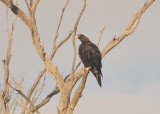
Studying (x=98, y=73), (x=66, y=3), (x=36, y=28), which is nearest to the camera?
(x=36, y=28)

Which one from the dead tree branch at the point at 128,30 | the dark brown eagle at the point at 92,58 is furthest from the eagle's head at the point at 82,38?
the dead tree branch at the point at 128,30

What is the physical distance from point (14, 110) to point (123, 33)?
140 inches

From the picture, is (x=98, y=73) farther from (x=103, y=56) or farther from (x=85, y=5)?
(x=85, y=5)

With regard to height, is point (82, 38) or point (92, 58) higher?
point (82, 38)

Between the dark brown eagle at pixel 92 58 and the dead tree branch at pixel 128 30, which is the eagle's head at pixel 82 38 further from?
the dead tree branch at pixel 128 30

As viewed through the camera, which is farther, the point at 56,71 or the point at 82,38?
the point at 82,38

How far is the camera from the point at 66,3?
28.9 feet

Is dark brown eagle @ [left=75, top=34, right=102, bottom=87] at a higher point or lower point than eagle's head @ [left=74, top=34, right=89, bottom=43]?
lower

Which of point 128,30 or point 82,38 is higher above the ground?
point 82,38

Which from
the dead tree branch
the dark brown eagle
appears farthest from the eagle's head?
the dead tree branch

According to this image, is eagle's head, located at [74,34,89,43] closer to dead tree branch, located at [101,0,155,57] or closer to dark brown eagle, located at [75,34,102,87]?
dark brown eagle, located at [75,34,102,87]

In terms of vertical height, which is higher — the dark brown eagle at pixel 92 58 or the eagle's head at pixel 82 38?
the eagle's head at pixel 82 38

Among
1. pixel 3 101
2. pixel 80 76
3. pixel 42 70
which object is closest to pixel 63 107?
pixel 80 76

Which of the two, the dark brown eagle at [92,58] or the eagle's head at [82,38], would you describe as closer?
the dark brown eagle at [92,58]
